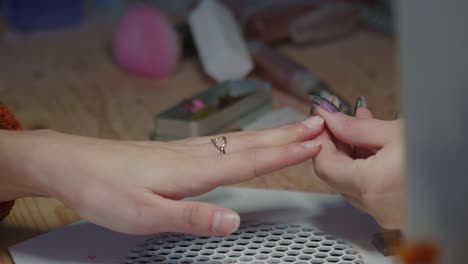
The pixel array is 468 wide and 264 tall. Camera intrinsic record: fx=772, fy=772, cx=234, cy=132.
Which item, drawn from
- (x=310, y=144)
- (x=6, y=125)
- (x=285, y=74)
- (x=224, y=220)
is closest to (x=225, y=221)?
(x=224, y=220)

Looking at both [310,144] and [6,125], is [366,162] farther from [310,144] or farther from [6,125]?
[6,125]

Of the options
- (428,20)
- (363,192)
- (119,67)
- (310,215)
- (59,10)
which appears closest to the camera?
(428,20)

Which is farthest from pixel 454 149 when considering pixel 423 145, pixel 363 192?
pixel 363 192

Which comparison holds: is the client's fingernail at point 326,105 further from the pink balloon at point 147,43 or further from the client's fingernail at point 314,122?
the pink balloon at point 147,43

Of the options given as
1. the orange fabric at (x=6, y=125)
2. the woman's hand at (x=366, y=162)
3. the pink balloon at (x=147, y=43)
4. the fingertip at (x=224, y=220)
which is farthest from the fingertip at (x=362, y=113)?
the pink balloon at (x=147, y=43)

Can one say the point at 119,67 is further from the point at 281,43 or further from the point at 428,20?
the point at 428,20

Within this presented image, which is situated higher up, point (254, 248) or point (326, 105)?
point (326, 105)
